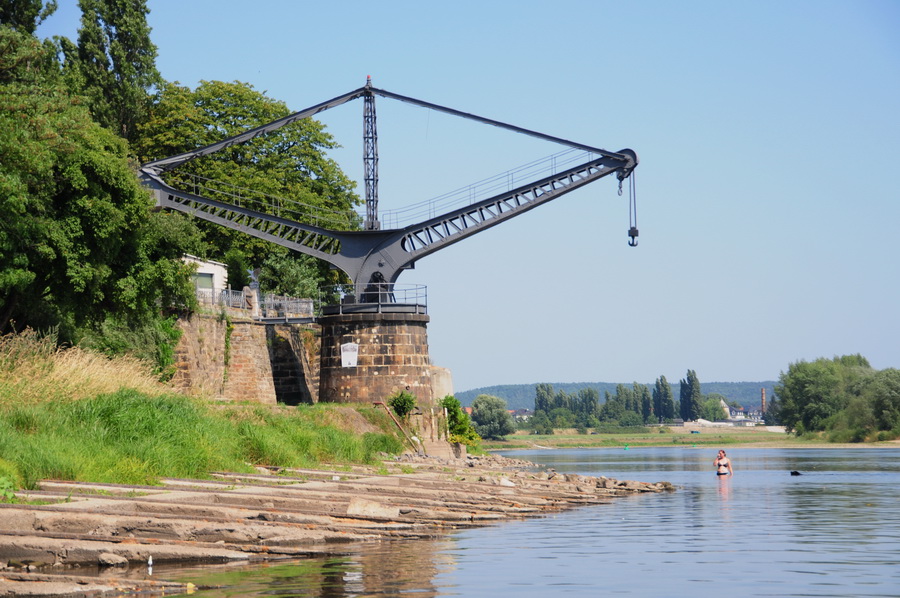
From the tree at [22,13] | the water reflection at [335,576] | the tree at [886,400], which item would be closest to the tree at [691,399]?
the tree at [886,400]

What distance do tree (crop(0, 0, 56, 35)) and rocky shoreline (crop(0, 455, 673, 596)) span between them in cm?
2704

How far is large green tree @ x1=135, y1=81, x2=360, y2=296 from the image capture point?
49.2 metres

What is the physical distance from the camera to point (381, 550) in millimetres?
13117

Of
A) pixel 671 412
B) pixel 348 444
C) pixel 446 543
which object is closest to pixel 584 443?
pixel 671 412

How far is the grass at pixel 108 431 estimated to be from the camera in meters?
14.9

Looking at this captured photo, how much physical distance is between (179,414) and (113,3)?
32891 millimetres

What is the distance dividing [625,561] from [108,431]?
27.0 feet

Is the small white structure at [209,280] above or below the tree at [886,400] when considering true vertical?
above

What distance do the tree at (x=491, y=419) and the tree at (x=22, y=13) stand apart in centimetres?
8941

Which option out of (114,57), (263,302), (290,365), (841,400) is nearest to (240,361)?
(263,302)

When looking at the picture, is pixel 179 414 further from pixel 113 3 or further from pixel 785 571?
pixel 113 3

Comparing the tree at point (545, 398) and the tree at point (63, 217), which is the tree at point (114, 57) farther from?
the tree at point (545, 398)

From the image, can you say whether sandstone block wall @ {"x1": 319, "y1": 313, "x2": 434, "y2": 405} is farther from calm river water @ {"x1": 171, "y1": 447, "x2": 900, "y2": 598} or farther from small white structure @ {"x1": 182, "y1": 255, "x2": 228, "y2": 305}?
calm river water @ {"x1": 171, "y1": 447, "x2": 900, "y2": 598}

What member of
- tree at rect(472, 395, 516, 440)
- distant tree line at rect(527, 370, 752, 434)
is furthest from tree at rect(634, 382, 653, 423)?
tree at rect(472, 395, 516, 440)
